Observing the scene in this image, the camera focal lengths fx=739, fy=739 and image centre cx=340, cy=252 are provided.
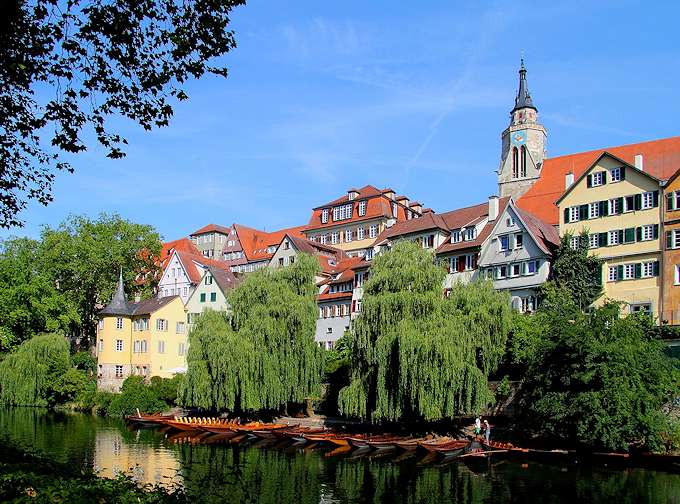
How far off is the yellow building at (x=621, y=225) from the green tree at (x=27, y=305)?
1803 inches

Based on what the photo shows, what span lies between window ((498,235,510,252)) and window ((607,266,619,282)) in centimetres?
734

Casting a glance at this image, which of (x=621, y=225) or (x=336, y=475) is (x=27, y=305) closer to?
(x=336, y=475)

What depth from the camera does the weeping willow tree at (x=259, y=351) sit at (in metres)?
44.6

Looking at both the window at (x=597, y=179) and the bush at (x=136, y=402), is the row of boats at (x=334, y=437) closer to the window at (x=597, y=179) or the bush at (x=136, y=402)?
the bush at (x=136, y=402)

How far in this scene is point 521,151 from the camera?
81.3 m

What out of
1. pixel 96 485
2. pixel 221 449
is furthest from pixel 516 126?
pixel 96 485

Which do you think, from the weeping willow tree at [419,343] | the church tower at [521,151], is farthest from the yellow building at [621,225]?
the church tower at [521,151]

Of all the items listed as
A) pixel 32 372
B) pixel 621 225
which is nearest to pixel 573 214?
pixel 621 225

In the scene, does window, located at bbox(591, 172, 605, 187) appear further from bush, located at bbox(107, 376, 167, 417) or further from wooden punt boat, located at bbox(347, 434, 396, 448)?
bush, located at bbox(107, 376, 167, 417)

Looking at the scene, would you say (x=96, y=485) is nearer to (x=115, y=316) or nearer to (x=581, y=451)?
(x=581, y=451)

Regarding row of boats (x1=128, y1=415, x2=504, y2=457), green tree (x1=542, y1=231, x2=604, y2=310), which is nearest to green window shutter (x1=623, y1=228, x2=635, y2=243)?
green tree (x1=542, y1=231, x2=604, y2=310)

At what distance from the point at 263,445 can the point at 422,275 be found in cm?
1238

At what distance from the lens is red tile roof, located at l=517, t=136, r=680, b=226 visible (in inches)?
1950

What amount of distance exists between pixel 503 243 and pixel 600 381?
19.1 m
